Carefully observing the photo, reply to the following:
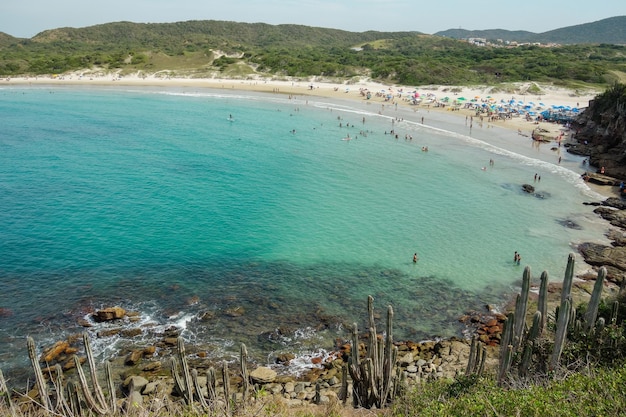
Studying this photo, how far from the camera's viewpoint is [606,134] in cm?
6172

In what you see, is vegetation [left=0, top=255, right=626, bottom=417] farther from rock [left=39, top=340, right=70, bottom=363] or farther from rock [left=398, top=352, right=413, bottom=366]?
rock [left=39, top=340, right=70, bottom=363]

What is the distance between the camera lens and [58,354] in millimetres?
22547

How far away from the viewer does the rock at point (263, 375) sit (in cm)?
2089

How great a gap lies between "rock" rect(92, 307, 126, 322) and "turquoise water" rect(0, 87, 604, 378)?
0.71 meters

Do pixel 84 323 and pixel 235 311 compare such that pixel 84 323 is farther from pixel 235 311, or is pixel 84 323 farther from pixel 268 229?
pixel 268 229

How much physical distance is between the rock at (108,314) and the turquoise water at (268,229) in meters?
0.71

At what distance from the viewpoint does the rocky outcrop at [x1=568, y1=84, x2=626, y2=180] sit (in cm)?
5362

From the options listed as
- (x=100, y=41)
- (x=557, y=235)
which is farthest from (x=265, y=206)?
(x=100, y=41)

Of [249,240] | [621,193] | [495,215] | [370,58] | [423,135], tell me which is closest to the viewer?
[249,240]

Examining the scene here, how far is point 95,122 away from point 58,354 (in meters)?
65.7

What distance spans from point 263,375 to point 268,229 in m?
17.7

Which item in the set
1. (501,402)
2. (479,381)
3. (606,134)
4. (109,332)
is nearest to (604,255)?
(479,381)

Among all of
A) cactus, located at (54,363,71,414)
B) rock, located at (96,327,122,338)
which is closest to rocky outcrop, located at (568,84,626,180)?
rock, located at (96,327,122,338)

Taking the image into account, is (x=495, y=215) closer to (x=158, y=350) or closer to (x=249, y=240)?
(x=249, y=240)
